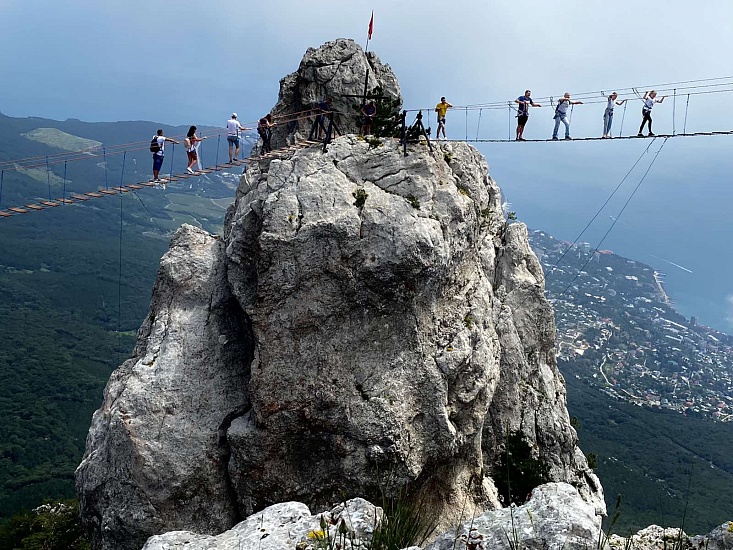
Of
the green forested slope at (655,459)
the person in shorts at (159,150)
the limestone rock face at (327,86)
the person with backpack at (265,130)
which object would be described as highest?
the limestone rock face at (327,86)

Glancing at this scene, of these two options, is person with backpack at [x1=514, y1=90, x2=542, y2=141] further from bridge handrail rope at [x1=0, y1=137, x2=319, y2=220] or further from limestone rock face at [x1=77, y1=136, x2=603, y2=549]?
bridge handrail rope at [x1=0, y1=137, x2=319, y2=220]

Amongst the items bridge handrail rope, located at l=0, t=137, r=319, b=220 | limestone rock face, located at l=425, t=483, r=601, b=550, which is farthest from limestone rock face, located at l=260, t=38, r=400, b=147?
limestone rock face, located at l=425, t=483, r=601, b=550

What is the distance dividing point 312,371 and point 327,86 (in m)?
20.4

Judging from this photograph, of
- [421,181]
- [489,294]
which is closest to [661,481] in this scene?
[489,294]

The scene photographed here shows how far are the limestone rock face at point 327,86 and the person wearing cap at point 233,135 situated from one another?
11.6 ft

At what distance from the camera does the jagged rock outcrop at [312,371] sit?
24.2 meters

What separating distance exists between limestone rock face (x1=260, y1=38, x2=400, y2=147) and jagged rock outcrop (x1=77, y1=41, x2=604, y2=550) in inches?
334

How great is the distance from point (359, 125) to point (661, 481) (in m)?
114

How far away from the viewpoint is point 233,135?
107ft

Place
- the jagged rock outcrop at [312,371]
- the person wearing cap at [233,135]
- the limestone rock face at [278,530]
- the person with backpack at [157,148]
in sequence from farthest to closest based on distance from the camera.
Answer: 1. the person wearing cap at [233,135]
2. the person with backpack at [157,148]
3. the jagged rock outcrop at [312,371]
4. the limestone rock face at [278,530]

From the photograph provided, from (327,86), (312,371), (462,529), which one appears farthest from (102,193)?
(462,529)

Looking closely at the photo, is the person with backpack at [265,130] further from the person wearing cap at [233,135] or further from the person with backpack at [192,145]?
the person with backpack at [192,145]

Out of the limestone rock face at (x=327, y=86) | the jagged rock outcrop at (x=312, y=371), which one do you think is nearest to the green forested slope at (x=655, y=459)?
the jagged rock outcrop at (x=312, y=371)

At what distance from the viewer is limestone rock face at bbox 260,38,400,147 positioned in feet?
117
